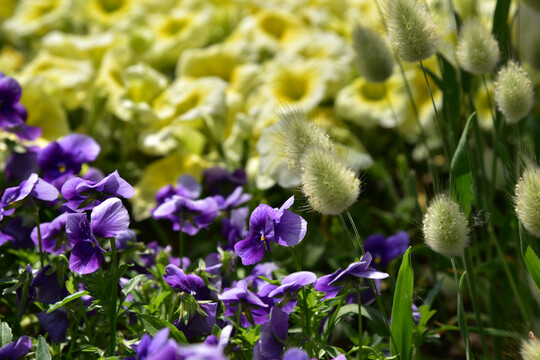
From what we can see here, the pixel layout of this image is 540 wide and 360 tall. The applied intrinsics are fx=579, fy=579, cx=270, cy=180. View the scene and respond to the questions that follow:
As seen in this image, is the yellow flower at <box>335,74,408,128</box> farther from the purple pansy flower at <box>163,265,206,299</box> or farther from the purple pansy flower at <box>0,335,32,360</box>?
the purple pansy flower at <box>0,335,32,360</box>

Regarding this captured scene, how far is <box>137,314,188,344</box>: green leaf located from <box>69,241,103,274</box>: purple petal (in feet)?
0.28

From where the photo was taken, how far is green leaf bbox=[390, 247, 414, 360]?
72 cm

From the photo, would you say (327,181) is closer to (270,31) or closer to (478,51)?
(478,51)

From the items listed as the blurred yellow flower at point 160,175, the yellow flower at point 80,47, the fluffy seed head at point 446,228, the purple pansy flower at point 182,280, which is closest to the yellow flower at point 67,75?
the yellow flower at point 80,47

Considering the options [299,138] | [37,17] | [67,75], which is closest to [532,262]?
[299,138]

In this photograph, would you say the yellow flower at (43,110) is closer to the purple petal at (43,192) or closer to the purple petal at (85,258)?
the purple petal at (43,192)

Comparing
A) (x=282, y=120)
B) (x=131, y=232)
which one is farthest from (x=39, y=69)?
(x=282, y=120)

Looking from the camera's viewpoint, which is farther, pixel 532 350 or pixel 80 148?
pixel 80 148

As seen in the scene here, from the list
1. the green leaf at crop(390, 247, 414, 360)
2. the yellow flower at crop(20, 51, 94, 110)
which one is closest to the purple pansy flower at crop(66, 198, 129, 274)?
the green leaf at crop(390, 247, 414, 360)

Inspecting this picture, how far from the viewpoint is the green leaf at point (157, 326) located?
0.69m

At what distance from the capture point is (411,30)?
2.48ft

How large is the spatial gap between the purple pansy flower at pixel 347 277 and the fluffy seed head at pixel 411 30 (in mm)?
281

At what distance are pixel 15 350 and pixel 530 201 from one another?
62 cm

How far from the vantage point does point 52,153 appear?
3.29ft
